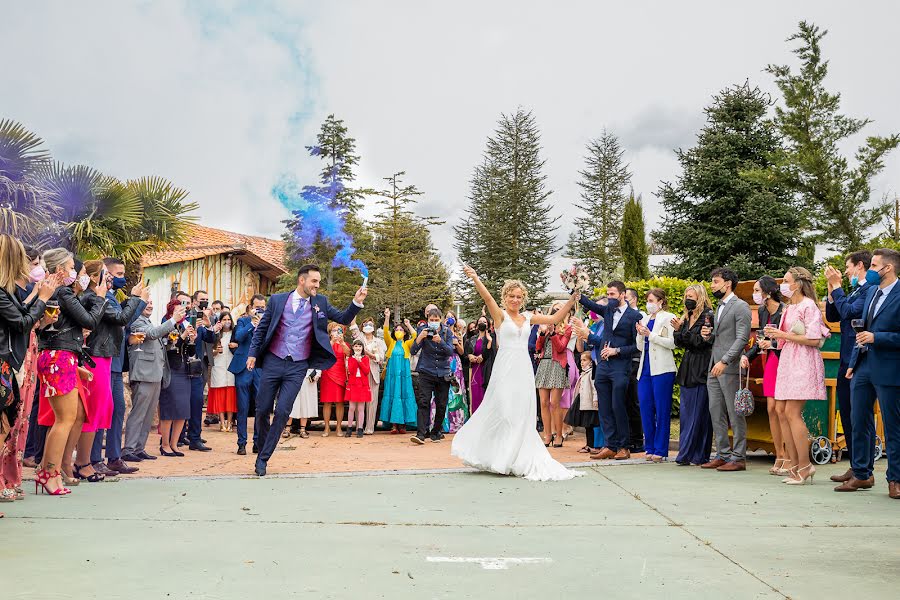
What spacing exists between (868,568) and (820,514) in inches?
72.1

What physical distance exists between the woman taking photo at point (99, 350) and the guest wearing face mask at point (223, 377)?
4.93 metres

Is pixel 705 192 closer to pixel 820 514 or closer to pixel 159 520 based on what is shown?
pixel 820 514

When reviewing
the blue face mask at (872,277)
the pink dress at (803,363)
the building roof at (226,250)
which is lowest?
the pink dress at (803,363)

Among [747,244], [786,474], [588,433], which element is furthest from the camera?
[747,244]

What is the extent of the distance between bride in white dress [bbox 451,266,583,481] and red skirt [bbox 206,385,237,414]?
21.2 feet

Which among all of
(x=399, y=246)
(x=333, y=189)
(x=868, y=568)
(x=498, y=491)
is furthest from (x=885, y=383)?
(x=399, y=246)

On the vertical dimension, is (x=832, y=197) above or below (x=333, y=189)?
below

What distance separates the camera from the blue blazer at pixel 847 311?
816 cm

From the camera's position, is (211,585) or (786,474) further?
(786,474)

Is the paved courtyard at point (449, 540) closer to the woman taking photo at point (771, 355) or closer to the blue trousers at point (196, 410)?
the woman taking photo at point (771, 355)

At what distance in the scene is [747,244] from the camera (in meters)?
28.6

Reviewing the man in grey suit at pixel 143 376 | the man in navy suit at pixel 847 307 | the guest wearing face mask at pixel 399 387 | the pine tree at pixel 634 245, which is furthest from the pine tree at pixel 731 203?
the man in grey suit at pixel 143 376

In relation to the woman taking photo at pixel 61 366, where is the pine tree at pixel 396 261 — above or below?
above

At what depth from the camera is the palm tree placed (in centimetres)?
1511
